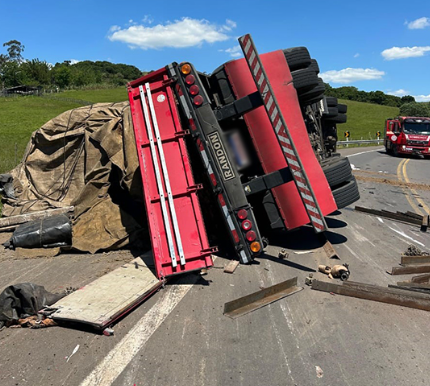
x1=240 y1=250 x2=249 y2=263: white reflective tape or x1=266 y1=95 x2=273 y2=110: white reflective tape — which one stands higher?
x1=266 y1=95 x2=273 y2=110: white reflective tape

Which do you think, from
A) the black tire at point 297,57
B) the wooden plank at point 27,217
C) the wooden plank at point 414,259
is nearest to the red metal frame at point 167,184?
the black tire at point 297,57

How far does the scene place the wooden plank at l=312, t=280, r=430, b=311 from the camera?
12.8 feet

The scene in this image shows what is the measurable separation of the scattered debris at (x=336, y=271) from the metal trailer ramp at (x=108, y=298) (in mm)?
2168

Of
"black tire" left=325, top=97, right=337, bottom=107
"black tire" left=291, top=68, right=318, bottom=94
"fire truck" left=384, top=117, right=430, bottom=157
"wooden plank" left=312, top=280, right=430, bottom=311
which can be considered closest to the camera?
"wooden plank" left=312, top=280, right=430, bottom=311

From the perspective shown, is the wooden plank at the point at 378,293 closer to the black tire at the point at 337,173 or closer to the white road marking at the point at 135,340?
the white road marking at the point at 135,340

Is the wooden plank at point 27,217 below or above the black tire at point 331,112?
below

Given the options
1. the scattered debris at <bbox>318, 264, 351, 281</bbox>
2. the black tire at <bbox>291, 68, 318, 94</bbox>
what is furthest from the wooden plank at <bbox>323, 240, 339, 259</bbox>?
the black tire at <bbox>291, 68, 318, 94</bbox>

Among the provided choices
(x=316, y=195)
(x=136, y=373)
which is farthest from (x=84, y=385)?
(x=316, y=195)

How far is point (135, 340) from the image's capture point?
3.44 m

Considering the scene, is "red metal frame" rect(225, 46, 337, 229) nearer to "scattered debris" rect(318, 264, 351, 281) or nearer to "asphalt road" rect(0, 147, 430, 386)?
"scattered debris" rect(318, 264, 351, 281)

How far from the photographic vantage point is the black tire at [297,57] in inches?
224

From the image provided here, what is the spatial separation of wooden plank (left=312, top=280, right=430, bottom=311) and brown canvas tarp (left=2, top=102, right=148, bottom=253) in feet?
10.5

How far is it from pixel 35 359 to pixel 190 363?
134 cm

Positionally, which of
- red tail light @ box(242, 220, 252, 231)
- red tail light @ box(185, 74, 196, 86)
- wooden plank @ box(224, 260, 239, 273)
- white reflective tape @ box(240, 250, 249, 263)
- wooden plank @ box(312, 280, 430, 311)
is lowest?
wooden plank @ box(312, 280, 430, 311)
